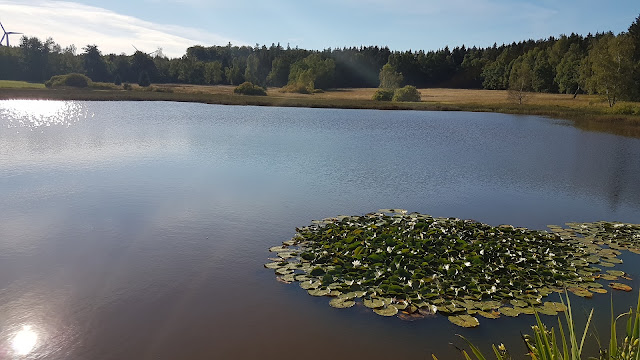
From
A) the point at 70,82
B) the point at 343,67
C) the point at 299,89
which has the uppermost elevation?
the point at 343,67

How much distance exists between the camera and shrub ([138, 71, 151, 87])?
4996 inches

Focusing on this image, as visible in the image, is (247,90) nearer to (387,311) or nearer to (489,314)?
(387,311)

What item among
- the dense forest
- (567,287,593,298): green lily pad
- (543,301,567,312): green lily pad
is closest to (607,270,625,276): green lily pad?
(567,287,593,298): green lily pad

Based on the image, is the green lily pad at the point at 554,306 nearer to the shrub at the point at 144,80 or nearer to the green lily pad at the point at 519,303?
the green lily pad at the point at 519,303

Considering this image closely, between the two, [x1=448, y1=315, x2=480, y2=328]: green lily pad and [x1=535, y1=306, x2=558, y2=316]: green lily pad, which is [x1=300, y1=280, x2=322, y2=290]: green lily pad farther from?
[x1=535, y1=306, x2=558, y2=316]: green lily pad

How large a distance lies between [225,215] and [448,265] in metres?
8.31

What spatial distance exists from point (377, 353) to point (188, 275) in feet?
17.9

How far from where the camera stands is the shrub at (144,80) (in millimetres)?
126894

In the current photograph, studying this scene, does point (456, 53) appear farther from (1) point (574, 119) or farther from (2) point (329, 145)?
(2) point (329, 145)

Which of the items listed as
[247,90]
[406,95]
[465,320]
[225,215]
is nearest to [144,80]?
[247,90]

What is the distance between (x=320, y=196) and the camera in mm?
19797

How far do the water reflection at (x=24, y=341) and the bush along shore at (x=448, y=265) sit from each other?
→ 5.26 m

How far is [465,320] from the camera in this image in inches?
379

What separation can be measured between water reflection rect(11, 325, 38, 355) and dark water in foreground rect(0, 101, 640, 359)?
4cm
